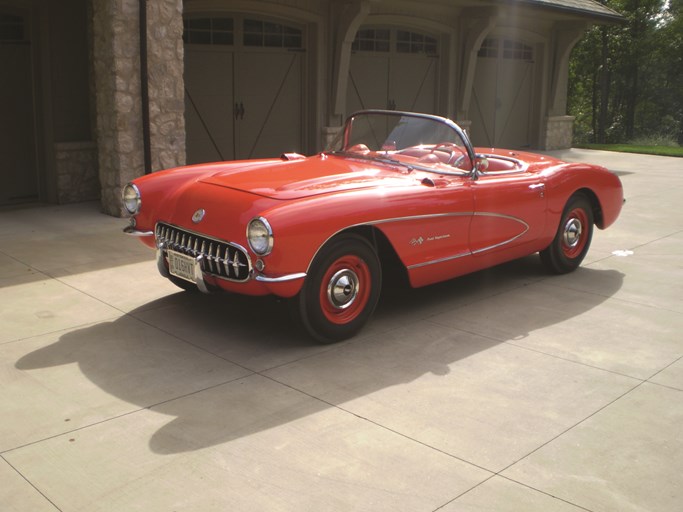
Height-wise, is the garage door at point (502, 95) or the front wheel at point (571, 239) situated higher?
the garage door at point (502, 95)

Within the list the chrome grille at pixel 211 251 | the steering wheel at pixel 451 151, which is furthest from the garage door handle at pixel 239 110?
the chrome grille at pixel 211 251

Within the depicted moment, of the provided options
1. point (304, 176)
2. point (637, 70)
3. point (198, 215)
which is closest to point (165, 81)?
point (304, 176)

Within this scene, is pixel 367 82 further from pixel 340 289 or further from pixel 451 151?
pixel 340 289

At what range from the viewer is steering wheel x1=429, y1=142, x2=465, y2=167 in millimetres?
6011

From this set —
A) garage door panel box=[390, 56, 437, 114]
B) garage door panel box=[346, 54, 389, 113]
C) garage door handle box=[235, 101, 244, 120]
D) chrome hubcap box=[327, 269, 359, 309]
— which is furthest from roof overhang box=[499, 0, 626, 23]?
chrome hubcap box=[327, 269, 359, 309]

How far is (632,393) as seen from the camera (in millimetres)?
4484

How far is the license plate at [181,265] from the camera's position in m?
5.04

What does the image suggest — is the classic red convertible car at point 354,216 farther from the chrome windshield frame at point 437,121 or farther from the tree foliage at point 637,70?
the tree foliage at point 637,70

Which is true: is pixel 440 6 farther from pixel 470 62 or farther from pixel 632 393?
pixel 632 393

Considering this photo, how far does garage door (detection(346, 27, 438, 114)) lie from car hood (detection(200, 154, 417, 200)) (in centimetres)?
779

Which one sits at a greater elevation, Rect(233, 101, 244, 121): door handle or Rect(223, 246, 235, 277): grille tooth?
Rect(233, 101, 244, 121): door handle

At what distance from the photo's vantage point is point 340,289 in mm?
5070

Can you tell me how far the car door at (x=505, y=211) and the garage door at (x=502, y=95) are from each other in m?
10.5

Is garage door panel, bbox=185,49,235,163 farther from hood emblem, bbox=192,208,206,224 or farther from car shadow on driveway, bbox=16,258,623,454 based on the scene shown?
hood emblem, bbox=192,208,206,224
